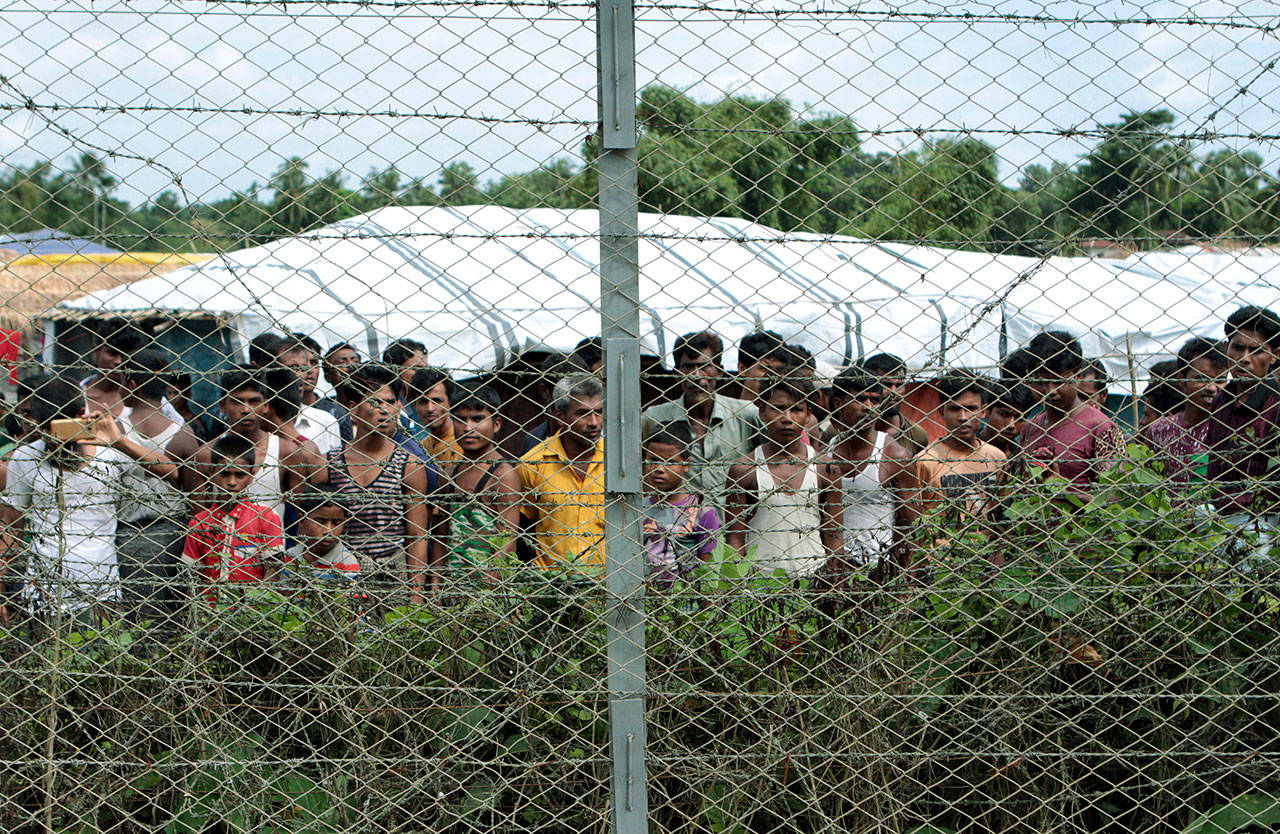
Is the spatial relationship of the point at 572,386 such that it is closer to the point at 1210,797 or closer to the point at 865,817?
the point at 865,817

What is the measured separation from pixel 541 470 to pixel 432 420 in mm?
660

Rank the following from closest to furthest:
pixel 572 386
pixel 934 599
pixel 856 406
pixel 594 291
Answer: pixel 934 599 → pixel 572 386 → pixel 856 406 → pixel 594 291

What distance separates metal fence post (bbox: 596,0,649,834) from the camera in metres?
2.45

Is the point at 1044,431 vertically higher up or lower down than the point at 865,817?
higher up

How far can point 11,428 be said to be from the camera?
4629 millimetres

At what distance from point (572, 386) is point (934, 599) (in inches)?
51.5

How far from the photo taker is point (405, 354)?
3.51 metres

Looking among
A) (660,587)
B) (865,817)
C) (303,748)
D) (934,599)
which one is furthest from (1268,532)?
(303,748)

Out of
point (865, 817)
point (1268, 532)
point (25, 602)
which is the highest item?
point (1268, 532)

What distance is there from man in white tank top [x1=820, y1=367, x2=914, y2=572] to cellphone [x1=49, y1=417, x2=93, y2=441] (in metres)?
1.88

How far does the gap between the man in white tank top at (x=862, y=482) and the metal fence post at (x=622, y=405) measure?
462 millimetres

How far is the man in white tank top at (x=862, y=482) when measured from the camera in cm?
258

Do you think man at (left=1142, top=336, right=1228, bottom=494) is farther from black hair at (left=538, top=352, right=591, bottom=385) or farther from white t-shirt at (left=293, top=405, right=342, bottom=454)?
white t-shirt at (left=293, top=405, right=342, bottom=454)

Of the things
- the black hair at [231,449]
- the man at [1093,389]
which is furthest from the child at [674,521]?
the black hair at [231,449]
